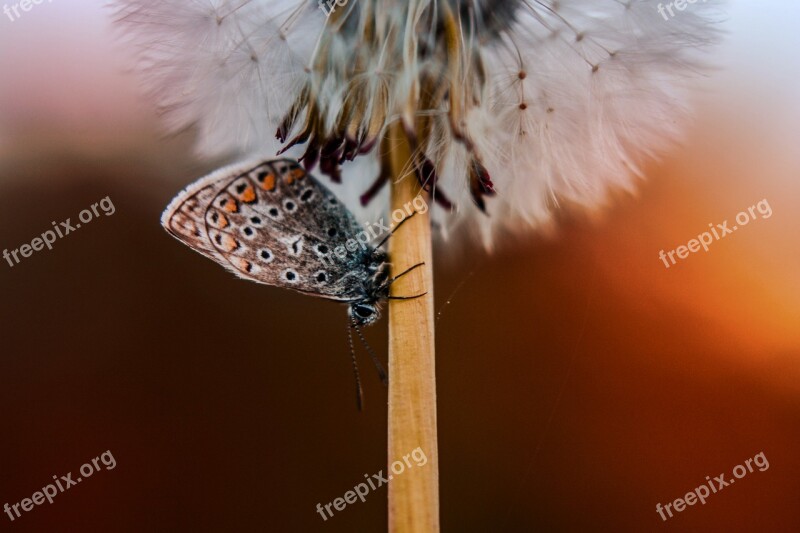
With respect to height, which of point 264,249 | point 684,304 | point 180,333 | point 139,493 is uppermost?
point 264,249

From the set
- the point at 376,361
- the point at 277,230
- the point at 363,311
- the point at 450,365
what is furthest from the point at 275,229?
the point at 450,365

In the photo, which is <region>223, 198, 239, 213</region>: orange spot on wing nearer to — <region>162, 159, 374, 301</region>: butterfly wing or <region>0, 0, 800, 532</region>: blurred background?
<region>162, 159, 374, 301</region>: butterfly wing

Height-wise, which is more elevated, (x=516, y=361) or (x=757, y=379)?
(x=516, y=361)

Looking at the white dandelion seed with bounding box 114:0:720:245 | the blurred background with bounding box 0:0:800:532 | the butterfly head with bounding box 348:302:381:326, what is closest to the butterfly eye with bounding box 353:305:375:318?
the butterfly head with bounding box 348:302:381:326

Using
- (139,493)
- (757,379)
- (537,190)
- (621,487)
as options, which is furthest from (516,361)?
(139,493)

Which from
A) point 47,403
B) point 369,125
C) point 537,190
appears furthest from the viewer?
point 47,403

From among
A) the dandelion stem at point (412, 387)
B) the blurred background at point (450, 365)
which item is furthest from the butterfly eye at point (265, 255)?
the blurred background at point (450, 365)

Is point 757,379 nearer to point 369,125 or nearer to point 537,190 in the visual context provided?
point 537,190
